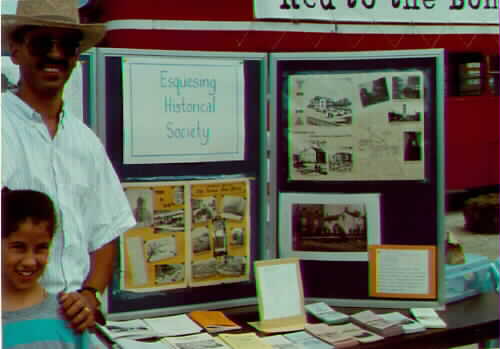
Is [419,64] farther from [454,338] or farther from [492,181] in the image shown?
[492,181]

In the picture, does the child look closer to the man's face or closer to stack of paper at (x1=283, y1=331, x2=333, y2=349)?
the man's face

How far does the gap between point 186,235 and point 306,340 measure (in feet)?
1.47

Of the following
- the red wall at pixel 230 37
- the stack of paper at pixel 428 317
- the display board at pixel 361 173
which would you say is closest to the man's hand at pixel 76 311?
the display board at pixel 361 173

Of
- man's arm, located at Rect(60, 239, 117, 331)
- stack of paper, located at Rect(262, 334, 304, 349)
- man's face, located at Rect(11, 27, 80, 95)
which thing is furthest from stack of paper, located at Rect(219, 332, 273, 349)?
man's face, located at Rect(11, 27, 80, 95)

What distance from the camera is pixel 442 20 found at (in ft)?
10.4

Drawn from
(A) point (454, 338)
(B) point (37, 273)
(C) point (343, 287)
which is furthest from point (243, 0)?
(B) point (37, 273)

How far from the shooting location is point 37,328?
1250 mm

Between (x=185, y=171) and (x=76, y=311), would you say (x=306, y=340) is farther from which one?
(x=76, y=311)

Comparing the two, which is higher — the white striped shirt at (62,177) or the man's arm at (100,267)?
the white striped shirt at (62,177)

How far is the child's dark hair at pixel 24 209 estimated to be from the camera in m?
1.21

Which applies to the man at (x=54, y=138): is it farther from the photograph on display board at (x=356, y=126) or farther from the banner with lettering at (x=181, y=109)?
the photograph on display board at (x=356, y=126)

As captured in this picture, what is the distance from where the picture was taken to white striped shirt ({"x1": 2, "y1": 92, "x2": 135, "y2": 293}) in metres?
1.31

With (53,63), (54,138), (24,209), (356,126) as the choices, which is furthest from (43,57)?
(356,126)

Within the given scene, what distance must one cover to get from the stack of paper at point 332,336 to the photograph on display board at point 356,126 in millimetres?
459
